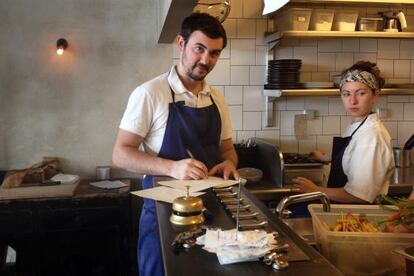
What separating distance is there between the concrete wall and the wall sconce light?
57 millimetres

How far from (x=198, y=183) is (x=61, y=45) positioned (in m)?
2.23

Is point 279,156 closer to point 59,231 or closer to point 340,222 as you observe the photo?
point 59,231

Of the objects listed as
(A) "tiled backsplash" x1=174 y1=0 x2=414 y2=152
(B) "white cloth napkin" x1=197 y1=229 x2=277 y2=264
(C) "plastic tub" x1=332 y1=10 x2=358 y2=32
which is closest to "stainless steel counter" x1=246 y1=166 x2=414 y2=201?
(A) "tiled backsplash" x1=174 y1=0 x2=414 y2=152

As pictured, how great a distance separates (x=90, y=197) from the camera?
3.00 m

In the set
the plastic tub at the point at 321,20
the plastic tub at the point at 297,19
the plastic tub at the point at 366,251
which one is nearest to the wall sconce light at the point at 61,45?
the plastic tub at the point at 297,19

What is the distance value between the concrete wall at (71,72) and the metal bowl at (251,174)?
112 centimetres

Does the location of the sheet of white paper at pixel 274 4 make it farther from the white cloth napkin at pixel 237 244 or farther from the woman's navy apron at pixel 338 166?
the woman's navy apron at pixel 338 166

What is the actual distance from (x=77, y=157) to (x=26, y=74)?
794 millimetres

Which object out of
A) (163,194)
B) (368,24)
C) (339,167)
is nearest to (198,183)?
(163,194)

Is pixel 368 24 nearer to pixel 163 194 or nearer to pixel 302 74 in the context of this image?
pixel 302 74

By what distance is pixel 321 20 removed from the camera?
3.27 meters

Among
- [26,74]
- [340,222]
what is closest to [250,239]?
[340,222]

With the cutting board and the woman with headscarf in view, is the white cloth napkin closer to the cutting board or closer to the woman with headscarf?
the woman with headscarf

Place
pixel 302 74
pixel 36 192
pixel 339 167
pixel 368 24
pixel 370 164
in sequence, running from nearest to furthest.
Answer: pixel 370 164
pixel 339 167
pixel 36 192
pixel 368 24
pixel 302 74
